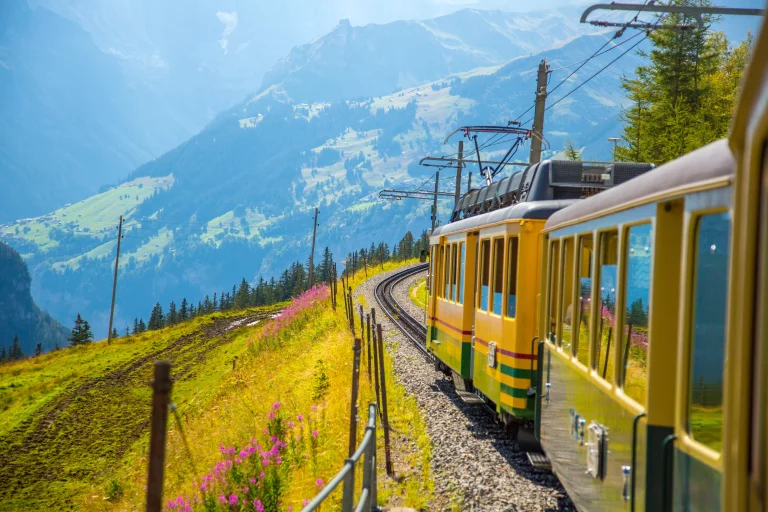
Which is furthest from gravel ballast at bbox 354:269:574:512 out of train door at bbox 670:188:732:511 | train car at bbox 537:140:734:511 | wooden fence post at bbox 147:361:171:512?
wooden fence post at bbox 147:361:171:512

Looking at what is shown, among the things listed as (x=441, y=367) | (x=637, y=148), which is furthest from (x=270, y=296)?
(x=441, y=367)

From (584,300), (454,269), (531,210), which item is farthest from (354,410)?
(454,269)

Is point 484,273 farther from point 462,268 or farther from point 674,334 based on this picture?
point 674,334

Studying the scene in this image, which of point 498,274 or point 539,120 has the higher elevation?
point 539,120

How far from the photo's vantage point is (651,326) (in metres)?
4.08

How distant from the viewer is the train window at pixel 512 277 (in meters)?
9.05

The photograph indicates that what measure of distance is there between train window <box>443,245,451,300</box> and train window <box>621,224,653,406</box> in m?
8.19

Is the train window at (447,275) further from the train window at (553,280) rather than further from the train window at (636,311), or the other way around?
the train window at (636,311)

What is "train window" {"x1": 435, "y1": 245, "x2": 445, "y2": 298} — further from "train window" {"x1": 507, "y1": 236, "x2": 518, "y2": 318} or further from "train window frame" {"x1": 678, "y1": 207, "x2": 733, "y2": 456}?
"train window frame" {"x1": 678, "y1": 207, "x2": 733, "y2": 456}

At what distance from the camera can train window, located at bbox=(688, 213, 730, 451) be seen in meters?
3.08

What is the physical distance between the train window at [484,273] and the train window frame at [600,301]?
4.61m

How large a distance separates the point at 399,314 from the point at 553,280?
69.5 ft

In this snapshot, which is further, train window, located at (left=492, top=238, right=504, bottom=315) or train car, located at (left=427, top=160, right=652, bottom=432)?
train window, located at (left=492, top=238, right=504, bottom=315)

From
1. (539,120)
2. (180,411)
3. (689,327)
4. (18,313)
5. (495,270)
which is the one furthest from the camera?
(18,313)
